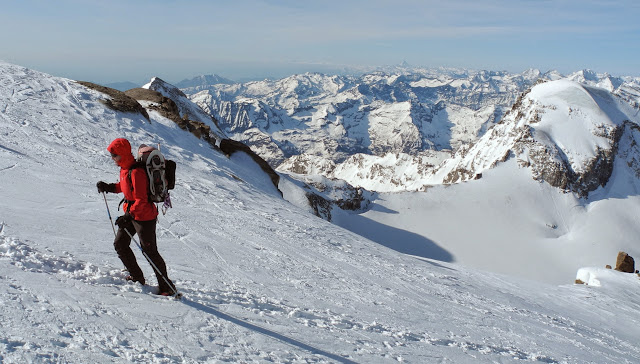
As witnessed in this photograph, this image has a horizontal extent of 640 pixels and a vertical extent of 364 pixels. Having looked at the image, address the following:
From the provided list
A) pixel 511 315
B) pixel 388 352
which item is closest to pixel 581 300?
pixel 511 315

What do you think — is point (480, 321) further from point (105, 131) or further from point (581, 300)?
point (105, 131)

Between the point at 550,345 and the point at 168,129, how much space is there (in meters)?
27.7

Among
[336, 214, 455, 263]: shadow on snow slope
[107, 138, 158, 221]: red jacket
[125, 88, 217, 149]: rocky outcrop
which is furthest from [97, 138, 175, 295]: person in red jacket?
[336, 214, 455, 263]: shadow on snow slope

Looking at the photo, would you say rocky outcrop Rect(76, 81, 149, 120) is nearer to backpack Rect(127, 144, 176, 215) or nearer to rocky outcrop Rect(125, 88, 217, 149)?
rocky outcrop Rect(125, 88, 217, 149)

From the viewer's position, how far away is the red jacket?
587cm

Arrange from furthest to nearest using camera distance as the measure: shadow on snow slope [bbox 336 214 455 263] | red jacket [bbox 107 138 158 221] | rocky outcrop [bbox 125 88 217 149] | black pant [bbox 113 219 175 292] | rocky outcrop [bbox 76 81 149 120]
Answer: shadow on snow slope [bbox 336 214 455 263] < rocky outcrop [bbox 125 88 217 149] < rocky outcrop [bbox 76 81 149 120] < black pant [bbox 113 219 175 292] < red jacket [bbox 107 138 158 221]

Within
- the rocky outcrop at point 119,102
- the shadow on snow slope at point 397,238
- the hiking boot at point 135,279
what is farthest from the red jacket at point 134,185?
the shadow on snow slope at point 397,238

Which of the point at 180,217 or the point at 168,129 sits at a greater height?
the point at 168,129

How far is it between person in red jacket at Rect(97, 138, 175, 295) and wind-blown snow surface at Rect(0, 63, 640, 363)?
41 centimetres

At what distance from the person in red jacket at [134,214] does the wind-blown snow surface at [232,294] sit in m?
0.41

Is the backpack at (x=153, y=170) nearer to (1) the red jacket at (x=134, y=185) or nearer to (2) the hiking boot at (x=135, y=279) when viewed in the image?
(1) the red jacket at (x=134, y=185)

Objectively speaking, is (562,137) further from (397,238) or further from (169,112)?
(169,112)

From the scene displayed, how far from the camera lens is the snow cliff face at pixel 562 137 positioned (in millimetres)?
61781

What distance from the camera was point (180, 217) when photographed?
12.6 metres
